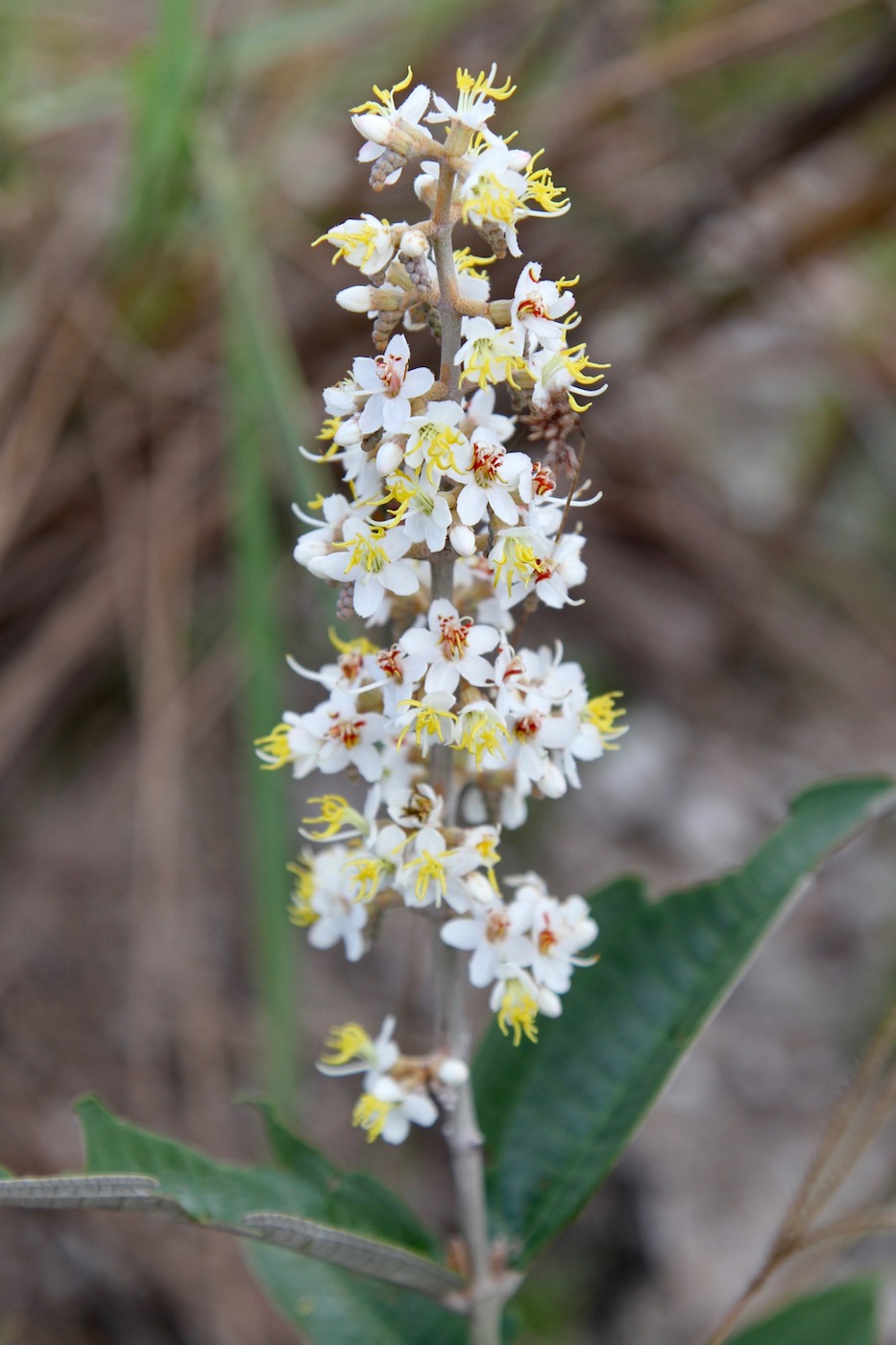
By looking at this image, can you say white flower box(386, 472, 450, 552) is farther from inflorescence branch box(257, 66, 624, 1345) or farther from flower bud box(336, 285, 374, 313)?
flower bud box(336, 285, 374, 313)

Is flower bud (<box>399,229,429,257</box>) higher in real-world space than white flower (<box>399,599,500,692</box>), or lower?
higher

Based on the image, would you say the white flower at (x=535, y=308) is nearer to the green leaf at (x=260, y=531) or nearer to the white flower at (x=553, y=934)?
the white flower at (x=553, y=934)

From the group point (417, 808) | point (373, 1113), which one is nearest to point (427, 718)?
point (417, 808)

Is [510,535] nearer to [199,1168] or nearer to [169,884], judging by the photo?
[199,1168]

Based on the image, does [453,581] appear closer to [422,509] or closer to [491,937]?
[422,509]

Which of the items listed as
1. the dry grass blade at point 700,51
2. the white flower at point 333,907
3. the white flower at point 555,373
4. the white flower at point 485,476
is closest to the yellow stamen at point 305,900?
the white flower at point 333,907

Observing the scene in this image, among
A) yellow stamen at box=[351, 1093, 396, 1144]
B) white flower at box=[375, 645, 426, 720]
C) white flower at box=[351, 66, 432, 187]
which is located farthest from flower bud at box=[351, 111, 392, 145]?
yellow stamen at box=[351, 1093, 396, 1144]
